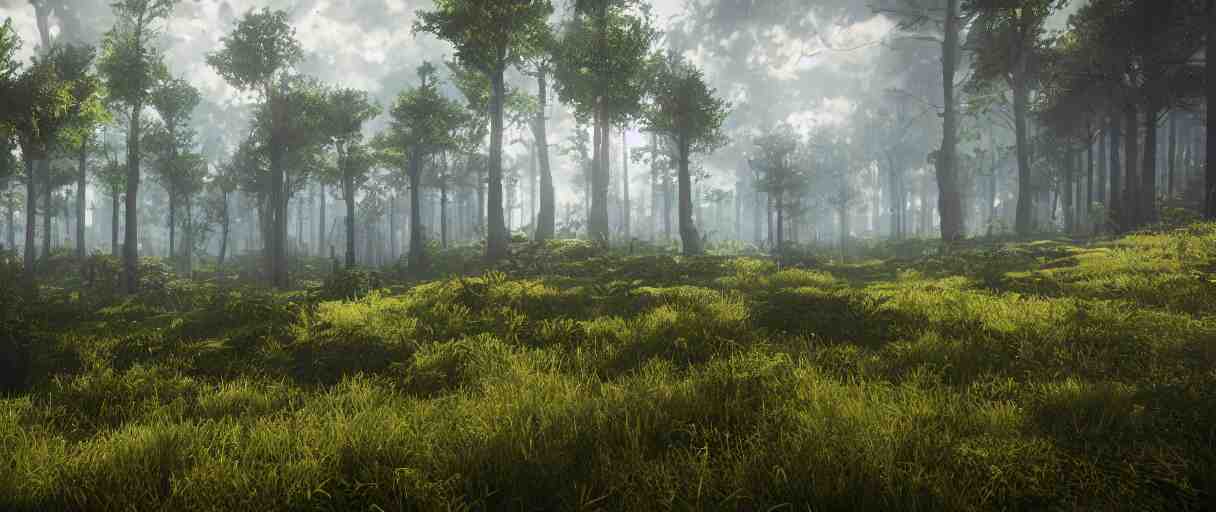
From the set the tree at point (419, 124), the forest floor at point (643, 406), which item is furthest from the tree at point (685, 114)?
the forest floor at point (643, 406)

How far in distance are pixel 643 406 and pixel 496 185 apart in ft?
54.3

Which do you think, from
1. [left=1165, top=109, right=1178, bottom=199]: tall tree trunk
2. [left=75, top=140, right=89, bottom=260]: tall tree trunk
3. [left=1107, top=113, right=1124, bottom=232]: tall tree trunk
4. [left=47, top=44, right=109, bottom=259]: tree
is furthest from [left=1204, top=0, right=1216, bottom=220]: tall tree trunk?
[left=75, top=140, right=89, bottom=260]: tall tree trunk

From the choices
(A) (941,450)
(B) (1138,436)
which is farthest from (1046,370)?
(A) (941,450)

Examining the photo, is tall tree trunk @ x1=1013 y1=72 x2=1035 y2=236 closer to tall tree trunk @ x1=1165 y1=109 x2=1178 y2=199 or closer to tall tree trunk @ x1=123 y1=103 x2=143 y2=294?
tall tree trunk @ x1=1165 y1=109 x2=1178 y2=199

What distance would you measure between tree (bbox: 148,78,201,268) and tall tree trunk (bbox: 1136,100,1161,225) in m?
38.6

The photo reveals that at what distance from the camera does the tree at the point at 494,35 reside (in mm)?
17141

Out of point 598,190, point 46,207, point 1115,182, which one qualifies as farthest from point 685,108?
point 46,207

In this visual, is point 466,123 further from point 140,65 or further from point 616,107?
point 140,65

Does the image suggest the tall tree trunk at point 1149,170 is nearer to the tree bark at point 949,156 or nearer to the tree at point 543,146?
the tree bark at point 949,156

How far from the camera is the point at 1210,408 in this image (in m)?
2.91

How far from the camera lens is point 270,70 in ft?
74.8

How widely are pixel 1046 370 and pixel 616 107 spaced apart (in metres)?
18.9

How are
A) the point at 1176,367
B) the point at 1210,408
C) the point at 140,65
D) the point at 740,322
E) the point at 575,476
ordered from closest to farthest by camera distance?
the point at 575,476 < the point at 1210,408 < the point at 1176,367 < the point at 740,322 < the point at 140,65

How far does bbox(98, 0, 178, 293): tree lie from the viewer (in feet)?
63.9
